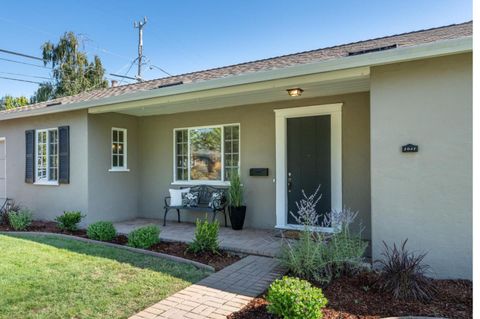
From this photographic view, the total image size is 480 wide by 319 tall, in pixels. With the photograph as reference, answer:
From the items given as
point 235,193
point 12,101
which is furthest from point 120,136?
point 12,101

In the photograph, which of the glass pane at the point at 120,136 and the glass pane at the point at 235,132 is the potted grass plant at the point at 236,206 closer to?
the glass pane at the point at 235,132

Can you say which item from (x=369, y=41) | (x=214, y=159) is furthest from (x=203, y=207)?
(x=369, y=41)

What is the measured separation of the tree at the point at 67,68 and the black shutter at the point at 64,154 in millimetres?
17025

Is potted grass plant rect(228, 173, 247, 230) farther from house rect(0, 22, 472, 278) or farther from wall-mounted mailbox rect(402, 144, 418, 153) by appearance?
wall-mounted mailbox rect(402, 144, 418, 153)

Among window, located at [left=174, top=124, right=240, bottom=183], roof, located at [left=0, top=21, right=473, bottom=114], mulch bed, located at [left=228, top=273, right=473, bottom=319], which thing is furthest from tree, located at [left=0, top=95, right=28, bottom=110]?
mulch bed, located at [left=228, top=273, right=473, bottom=319]

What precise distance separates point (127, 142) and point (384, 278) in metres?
6.98

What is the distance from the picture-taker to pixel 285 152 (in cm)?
677

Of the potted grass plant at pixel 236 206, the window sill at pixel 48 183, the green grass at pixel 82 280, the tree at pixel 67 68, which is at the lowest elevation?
the green grass at pixel 82 280

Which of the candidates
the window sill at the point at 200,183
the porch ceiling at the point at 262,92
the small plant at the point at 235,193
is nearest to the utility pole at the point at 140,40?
the porch ceiling at the point at 262,92

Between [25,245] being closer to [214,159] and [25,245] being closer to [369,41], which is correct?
[214,159]

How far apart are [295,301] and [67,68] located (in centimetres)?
2467

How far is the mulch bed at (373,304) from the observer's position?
3100 mm

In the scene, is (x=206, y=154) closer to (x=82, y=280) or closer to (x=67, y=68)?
(x=82, y=280)

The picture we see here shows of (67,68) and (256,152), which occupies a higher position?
(67,68)
